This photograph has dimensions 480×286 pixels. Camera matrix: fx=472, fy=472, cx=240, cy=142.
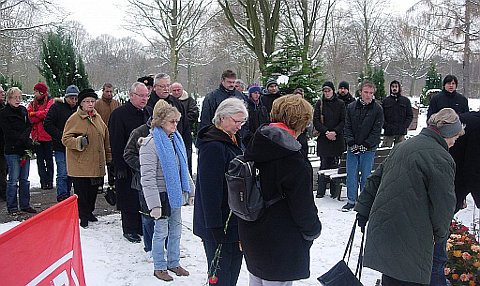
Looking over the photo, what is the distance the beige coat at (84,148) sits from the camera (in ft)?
21.1

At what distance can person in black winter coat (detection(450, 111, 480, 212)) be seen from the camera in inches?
187

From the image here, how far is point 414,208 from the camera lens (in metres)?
3.34

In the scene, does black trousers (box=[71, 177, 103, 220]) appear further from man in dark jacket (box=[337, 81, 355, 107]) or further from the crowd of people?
man in dark jacket (box=[337, 81, 355, 107])

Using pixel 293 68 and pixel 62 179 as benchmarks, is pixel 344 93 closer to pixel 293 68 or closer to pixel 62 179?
pixel 293 68

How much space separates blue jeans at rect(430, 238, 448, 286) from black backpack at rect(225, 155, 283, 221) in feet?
6.38

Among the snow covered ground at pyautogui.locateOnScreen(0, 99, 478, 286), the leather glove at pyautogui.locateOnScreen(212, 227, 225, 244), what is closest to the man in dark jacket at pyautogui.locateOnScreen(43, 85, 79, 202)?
the snow covered ground at pyautogui.locateOnScreen(0, 99, 478, 286)

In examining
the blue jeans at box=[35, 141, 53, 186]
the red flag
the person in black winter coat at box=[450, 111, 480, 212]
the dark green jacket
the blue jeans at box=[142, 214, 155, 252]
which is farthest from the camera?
the blue jeans at box=[35, 141, 53, 186]

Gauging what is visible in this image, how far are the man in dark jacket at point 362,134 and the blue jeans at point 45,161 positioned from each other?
18.3 ft

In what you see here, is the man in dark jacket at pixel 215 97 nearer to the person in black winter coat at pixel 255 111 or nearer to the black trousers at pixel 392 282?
the person in black winter coat at pixel 255 111

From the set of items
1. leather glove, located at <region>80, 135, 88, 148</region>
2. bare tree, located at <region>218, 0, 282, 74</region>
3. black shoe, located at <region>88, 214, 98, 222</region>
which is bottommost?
black shoe, located at <region>88, 214, 98, 222</region>

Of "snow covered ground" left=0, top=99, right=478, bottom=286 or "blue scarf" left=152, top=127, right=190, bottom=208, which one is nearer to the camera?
"blue scarf" left=152, top=127, right=190, bottom=208

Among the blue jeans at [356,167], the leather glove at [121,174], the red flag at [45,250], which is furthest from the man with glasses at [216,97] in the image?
the red flag at [45,250]

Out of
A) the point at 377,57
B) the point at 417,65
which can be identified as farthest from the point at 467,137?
the point at 417,65

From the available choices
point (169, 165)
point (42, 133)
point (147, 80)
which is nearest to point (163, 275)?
point (169, 165)
